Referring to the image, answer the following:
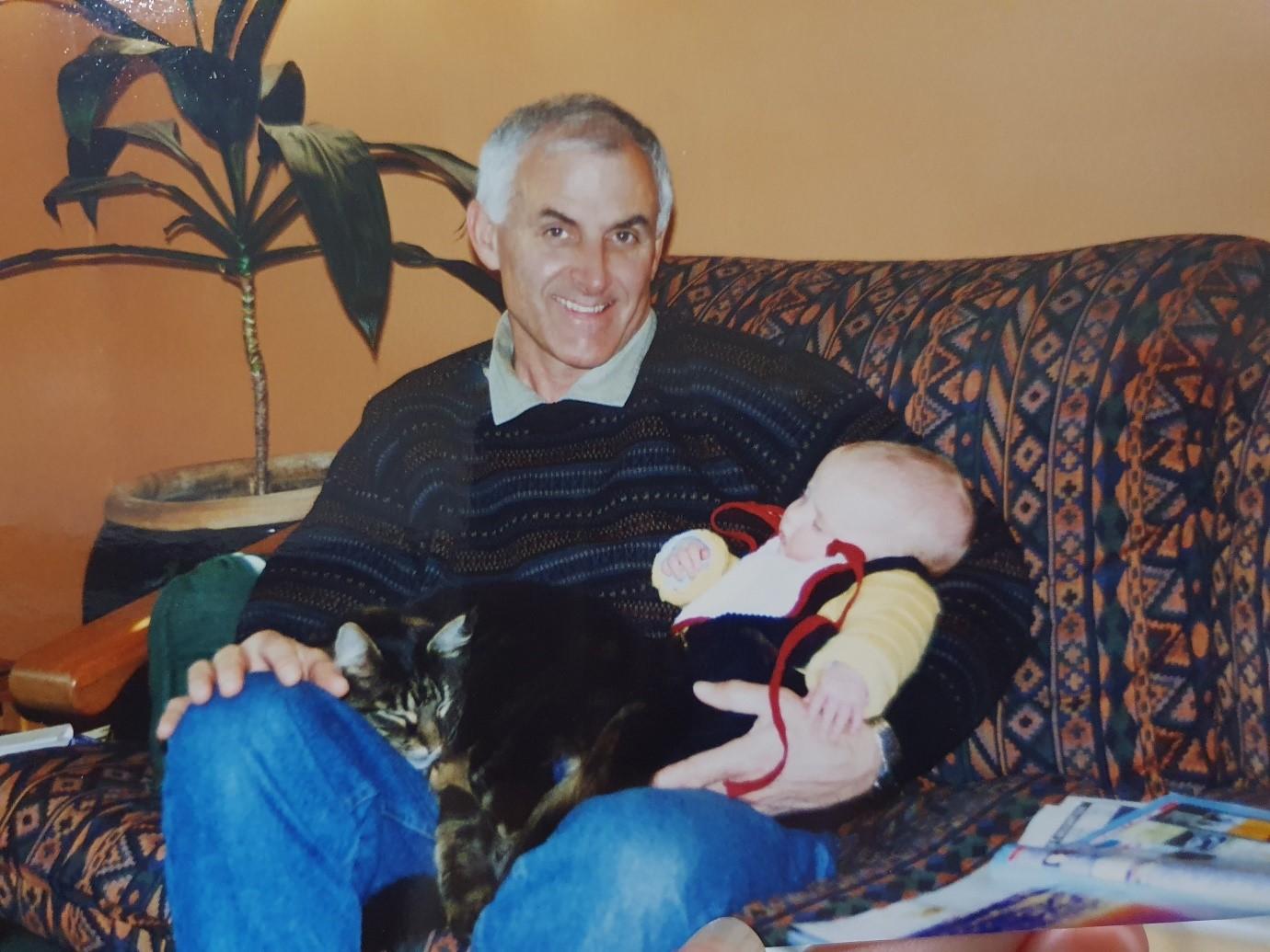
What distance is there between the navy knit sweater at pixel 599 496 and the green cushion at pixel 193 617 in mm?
19

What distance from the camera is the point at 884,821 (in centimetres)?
104

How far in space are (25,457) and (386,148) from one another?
432 mm

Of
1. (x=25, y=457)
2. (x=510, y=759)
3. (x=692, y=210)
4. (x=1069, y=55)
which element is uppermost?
(x=1069, y=55)

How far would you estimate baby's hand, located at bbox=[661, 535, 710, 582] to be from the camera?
106cm

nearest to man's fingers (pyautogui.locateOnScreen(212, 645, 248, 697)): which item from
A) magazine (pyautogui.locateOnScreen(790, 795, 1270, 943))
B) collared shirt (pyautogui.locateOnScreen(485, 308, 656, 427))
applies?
collared shirt (pyautogui.locateOnScreen(485, 308, 656, 427))

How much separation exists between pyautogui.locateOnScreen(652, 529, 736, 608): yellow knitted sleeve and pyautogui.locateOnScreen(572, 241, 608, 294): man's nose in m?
0.23

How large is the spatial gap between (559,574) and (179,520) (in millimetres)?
356

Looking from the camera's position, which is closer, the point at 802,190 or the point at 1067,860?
the point at 1067,860

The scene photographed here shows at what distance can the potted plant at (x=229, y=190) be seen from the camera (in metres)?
1.07

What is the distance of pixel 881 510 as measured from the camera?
1.02 m

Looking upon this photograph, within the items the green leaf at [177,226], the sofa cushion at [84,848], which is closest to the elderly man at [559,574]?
the sofa cushion at [84,848]

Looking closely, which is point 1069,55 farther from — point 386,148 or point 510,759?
point 510,759

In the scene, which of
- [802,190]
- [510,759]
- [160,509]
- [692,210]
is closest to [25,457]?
[160,509]

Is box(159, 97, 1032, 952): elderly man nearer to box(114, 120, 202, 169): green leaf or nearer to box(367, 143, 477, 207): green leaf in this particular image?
box(367, 143, 477, 207): green leaf
